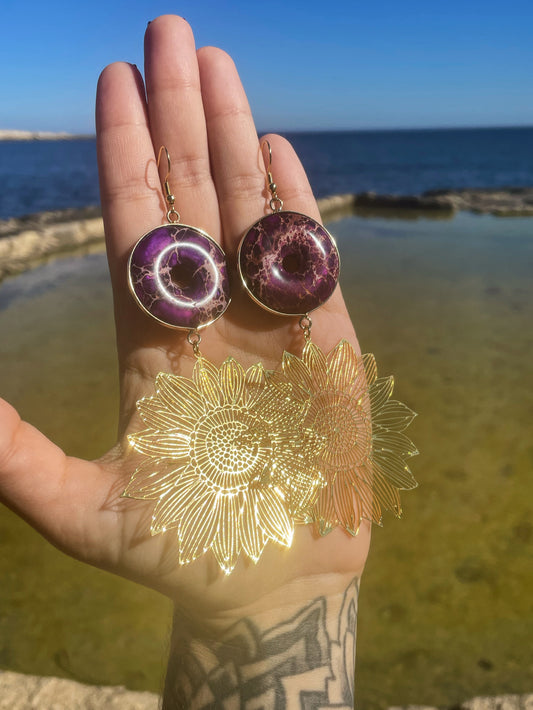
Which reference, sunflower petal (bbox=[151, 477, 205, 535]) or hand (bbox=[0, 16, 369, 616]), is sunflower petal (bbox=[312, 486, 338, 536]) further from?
sunflower petal (bbox=[151, 477, 205, 535])

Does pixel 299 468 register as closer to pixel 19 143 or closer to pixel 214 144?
pixel 214 144

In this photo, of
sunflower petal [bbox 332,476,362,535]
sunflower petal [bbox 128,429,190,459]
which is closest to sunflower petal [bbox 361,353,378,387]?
sunflower petal [bbox 332,476,362,535]

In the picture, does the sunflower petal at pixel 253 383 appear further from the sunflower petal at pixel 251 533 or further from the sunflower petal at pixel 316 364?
the sunflower petal at pixel 251 533

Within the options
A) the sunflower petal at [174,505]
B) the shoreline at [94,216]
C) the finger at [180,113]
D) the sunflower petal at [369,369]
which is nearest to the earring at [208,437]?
the sunflower petal at [174,505]

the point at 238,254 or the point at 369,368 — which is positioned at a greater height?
the point at 238,254

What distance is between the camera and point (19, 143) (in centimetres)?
10581

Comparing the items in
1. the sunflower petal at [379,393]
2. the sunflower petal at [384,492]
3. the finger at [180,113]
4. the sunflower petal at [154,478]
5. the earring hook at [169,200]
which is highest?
the finger at [180,113]

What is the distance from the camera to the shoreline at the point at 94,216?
7.39 m

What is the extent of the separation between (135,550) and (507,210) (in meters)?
10.5

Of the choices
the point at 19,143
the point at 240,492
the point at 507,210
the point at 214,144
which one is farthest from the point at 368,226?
the point at 19,143

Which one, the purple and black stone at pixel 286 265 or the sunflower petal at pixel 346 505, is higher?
A: the purple and black stone at pixel 286 265

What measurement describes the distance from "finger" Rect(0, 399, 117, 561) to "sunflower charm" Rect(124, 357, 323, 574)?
0.15 m

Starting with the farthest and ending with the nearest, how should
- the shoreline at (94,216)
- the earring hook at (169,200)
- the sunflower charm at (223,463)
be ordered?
the shoreline at (94,216) < the earring hook at (169,200) < the sunflower charm at (223,463)

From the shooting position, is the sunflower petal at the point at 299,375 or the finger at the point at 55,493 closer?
the finger at the point at 55,493
